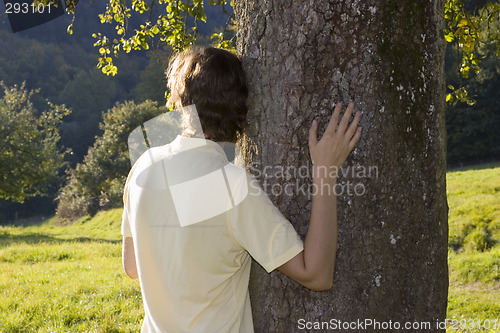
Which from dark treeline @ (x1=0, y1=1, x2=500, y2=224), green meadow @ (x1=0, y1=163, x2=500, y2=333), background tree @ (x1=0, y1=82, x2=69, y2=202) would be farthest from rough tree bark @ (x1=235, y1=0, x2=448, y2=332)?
dark treeline @ (x1=0, y1=1, x2=500, y2=224)

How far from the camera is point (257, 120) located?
244 cm

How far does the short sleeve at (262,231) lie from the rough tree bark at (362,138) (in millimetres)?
434

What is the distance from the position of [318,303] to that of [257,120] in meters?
0.89

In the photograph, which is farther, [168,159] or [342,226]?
[342,226]

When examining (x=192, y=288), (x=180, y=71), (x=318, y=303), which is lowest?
(x=318, y=303)

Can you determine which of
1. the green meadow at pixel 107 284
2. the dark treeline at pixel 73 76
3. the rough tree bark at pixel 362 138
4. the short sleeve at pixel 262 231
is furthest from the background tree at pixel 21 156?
the dark treeline at pixel 73 76

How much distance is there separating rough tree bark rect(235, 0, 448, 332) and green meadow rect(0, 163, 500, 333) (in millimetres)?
3924

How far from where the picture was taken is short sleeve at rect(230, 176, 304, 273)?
6.06 ft

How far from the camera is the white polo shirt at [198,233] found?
1.87 meters

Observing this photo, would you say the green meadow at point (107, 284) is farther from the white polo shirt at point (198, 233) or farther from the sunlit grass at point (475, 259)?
the white polo shirt at point (198, 233)

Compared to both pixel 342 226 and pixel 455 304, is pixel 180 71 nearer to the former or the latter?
pixel 342 226

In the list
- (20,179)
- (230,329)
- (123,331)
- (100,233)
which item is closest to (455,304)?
(123,331)

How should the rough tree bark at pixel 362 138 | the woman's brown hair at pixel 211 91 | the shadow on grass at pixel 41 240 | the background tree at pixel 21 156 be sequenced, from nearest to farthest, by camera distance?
the woman's brown hair at pixel 211 91 < the rough tree bark at pixel 362 138 < the shadow on grass at pixel 41 240 < the background tree at pixel 21 156

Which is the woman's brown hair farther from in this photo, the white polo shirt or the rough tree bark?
the rough tree bark
